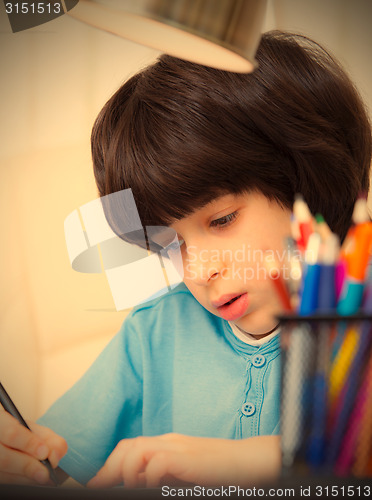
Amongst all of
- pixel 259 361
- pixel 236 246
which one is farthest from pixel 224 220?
pixel 259 361

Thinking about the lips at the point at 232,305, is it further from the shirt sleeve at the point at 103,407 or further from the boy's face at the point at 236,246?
the shirt sleeve at the point at 103,407

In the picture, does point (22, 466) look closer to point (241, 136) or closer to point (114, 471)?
point (114, 471)

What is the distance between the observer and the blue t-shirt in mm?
447

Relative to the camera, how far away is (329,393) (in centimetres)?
22

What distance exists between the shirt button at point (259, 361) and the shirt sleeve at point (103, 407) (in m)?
0.12

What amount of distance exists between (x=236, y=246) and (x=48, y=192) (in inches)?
9.1

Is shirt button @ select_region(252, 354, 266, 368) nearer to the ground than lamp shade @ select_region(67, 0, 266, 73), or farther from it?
nearer to the ground

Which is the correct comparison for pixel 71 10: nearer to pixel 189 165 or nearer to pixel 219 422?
pixel 189 165

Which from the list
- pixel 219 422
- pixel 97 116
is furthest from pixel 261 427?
pixel 97 116

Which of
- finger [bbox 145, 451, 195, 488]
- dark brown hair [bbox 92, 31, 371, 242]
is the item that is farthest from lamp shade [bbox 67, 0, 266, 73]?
finger [bbox 145, 451, 195, 488]

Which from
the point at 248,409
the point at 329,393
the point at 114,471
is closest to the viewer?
the point at 329,393

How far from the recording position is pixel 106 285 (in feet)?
1.71

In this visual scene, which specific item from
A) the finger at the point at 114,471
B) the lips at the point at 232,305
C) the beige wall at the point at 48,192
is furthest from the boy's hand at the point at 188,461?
the beige wall at the point at 48,192

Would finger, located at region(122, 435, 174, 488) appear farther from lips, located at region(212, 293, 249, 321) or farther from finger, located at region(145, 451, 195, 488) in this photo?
lips, located at region(212, 293, 249, 321)
